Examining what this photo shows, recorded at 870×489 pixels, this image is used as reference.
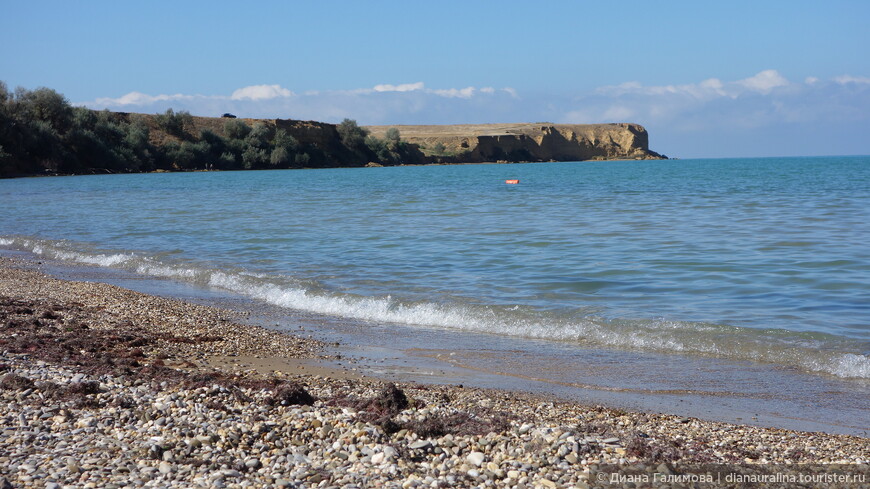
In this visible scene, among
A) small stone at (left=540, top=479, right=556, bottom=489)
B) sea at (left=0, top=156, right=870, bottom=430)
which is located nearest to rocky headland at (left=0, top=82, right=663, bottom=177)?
sea at (left=0, top=156, right=870, bottom=430)

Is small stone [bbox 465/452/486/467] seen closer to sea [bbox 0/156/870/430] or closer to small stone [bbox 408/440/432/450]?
small stone [bbox 408/440/432/450]

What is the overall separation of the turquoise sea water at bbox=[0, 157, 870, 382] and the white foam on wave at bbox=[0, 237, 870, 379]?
3cm

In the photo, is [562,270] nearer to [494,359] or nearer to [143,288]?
[494,359]

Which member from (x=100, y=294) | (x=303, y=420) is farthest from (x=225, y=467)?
(x=100, y=294)

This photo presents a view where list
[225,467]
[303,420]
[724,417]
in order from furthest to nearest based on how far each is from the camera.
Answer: [724,417], [303,420], [225,467]

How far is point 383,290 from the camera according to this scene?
13562mm

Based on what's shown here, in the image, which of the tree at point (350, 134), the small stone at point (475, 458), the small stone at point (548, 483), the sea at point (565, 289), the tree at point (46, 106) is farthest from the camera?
the tree at point (350, 134)

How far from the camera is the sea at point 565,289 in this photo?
8242mm

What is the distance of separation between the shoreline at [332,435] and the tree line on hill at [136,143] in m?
74.8

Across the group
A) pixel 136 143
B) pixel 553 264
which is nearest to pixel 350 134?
pixel 136 143

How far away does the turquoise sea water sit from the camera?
33.4ft

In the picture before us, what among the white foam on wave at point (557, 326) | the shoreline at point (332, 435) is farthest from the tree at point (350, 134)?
the shoreline at point (332, 435)

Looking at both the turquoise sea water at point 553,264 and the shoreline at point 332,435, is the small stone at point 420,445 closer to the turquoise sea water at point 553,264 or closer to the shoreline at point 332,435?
the shoreline at point 332,435

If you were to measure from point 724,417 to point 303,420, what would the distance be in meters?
3.67
